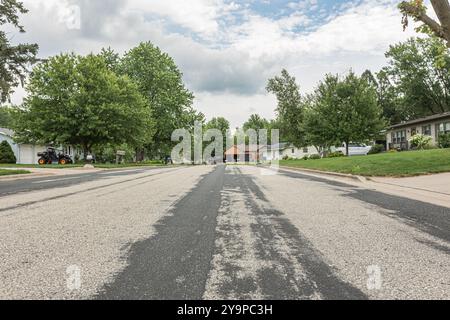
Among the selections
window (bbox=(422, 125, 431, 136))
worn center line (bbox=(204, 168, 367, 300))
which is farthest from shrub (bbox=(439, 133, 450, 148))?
worn center line (bbox=(204, 168, 367, 300))

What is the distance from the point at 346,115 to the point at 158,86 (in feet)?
95.5

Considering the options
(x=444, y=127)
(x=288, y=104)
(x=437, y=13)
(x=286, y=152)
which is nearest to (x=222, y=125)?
(x=286, y=152)

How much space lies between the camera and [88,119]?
3356 cm

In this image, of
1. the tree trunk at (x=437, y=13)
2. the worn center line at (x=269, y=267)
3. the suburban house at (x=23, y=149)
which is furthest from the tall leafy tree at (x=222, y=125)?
the worn center line at (x=269, y=267)

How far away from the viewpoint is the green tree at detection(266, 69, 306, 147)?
2277 inches

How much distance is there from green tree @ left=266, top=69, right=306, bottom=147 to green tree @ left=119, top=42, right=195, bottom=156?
16440 mm

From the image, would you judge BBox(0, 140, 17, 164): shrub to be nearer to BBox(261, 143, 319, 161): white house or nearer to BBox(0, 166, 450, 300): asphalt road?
BBox(0, 166, 450, 300): asphalt road

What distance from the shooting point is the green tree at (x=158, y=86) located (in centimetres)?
5109

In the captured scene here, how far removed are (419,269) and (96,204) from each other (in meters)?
6.23

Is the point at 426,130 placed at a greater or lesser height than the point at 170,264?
greater

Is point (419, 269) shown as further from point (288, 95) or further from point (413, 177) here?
point (288, 95)

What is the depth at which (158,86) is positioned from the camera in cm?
5166

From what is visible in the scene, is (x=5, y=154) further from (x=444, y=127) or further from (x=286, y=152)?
(x=286, y=152)
